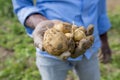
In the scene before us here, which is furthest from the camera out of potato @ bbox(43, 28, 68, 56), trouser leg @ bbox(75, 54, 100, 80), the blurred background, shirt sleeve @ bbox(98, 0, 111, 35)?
the blurred background

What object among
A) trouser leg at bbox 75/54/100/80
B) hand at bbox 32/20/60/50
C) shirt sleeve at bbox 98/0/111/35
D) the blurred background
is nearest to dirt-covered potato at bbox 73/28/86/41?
hand at bbox 32/20/60/50

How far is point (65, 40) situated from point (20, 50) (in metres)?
2.81

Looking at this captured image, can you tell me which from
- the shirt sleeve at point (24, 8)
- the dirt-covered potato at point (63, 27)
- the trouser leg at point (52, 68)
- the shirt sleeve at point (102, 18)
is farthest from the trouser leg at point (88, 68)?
the dirt-covered potato at point (63, 27)

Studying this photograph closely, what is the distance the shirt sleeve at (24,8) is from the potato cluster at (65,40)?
16.9 inches

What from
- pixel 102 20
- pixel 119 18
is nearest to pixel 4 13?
pixel 119 18

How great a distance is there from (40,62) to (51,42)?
23.3 inches

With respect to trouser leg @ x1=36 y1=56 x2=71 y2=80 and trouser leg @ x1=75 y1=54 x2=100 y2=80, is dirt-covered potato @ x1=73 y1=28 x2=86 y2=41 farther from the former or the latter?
trouser leg @ x1=75 y1=54 x2=100 y2=80

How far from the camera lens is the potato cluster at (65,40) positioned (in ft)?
5.33

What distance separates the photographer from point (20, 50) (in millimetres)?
4383

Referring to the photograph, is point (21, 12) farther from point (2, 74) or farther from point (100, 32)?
point (2, 74)

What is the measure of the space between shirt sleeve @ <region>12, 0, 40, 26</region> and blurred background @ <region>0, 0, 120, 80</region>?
1661mm

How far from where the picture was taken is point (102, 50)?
9.78 ft

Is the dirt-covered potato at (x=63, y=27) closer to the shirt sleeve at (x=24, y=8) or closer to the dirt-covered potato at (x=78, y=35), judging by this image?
the dirt-covered potato at (x=78, y=35)

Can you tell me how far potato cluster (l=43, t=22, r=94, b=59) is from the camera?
64.0 inches
